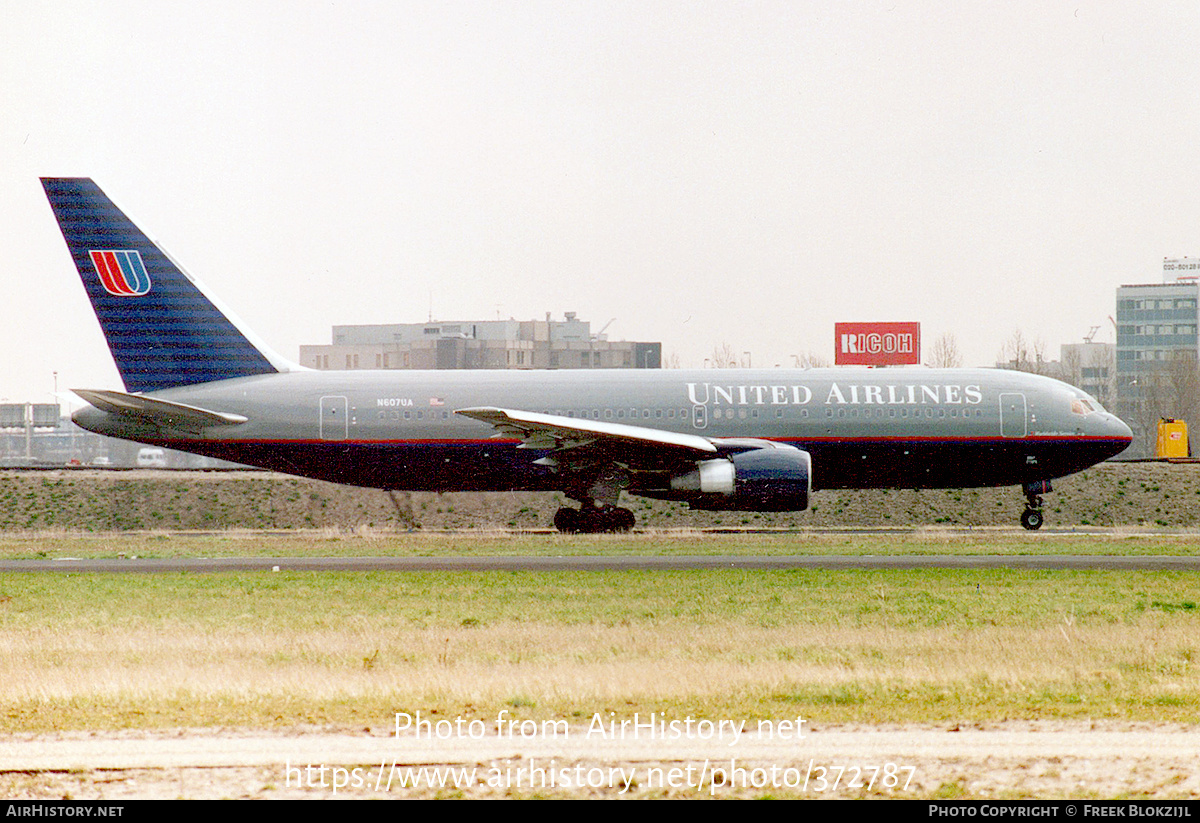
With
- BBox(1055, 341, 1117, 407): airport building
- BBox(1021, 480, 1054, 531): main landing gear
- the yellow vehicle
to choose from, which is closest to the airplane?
BBox(1021, 480, 1054, 531): main landing gear

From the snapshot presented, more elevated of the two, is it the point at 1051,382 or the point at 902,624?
the point at 1051,382

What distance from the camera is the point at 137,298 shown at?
36000mm

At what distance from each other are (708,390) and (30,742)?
26.0 metres

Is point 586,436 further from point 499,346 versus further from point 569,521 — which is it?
point 499,346

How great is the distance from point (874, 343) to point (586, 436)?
38272mm

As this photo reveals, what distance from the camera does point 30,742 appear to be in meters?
12.1

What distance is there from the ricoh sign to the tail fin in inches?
1507

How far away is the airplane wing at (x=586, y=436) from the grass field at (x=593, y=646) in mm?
8321

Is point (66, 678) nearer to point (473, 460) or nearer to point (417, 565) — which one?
point (417, 565)

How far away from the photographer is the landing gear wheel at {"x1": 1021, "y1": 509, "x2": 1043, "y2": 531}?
3881 centimetres

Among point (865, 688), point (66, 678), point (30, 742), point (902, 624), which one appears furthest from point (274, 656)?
point (902, 624)

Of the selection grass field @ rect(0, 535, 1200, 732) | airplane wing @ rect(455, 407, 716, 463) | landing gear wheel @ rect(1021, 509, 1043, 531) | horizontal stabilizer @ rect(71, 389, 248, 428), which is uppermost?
horizontal stabilizer @ rect(71, 389, 248, 428)

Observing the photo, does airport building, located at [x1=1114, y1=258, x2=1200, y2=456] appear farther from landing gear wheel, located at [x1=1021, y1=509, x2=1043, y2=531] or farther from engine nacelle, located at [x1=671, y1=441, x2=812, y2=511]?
engine nacelle, located at [x1=671, y1=441, x2=812, y2=511]

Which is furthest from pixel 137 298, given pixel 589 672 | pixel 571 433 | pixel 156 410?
pixel 589 672
